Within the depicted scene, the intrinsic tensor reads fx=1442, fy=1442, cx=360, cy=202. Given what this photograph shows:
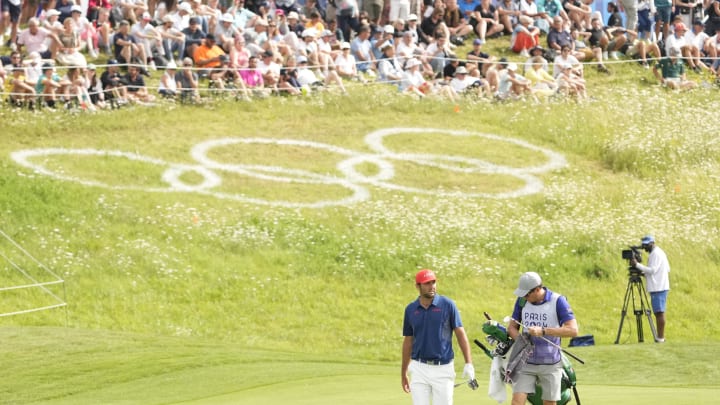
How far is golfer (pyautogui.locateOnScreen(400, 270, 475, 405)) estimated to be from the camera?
640 inches

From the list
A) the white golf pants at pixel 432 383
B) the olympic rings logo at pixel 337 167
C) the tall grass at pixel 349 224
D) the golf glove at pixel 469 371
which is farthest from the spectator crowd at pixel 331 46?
the golf glove at pixel 469 371

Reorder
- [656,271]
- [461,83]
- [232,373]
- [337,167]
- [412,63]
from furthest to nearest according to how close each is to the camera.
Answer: [461,83] < [412,63] < [337,167] < [656,271] < [232,373]

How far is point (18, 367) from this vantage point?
82.9 feet

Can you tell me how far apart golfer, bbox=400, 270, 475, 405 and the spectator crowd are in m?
21.1

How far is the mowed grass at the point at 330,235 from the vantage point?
26984 mm

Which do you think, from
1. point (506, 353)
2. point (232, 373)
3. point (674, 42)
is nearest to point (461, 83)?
point (674, 42)

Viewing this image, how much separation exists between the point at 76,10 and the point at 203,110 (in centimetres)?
418

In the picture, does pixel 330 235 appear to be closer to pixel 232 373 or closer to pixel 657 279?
pixel 657 279

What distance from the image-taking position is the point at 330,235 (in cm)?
3444

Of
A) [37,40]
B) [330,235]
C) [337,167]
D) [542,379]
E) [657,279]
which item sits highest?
[37,40]

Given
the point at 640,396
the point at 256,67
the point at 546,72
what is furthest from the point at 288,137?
the point at 640,396

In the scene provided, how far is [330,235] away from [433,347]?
18.2m

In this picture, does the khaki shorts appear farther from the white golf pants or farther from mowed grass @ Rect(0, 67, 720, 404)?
mowed grass @ Rect(0, 67, 720, 404)

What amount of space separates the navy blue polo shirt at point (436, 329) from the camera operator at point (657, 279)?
13724 mm
